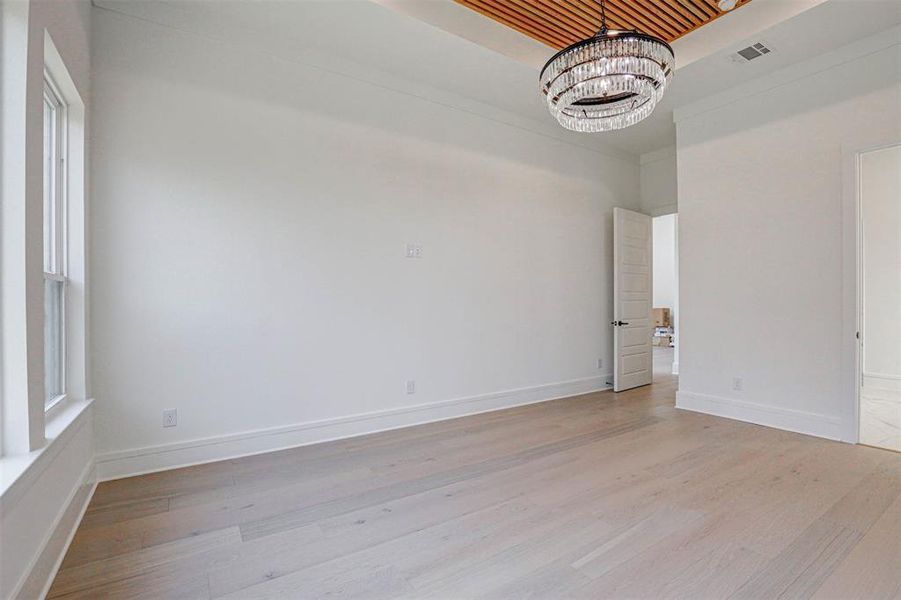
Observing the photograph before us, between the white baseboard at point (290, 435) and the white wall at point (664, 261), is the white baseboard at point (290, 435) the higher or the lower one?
the lower one

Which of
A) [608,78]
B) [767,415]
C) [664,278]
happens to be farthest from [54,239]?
[664,278]

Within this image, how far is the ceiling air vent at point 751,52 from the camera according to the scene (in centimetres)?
346

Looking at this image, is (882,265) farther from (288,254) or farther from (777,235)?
(288,254)

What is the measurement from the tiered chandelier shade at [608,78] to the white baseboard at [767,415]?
117 inches

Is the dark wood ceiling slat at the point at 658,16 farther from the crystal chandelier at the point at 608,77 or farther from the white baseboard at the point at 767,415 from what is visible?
the white baseboard at the point at 767,415

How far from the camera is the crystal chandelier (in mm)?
2338

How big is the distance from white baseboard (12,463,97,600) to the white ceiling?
9.71ft

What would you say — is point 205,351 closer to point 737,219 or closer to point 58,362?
point 58,362

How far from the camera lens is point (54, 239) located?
93.4 inches

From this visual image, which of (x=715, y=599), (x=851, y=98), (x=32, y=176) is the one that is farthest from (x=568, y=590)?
(x=851, y=98)

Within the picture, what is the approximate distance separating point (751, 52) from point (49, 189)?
5.02m

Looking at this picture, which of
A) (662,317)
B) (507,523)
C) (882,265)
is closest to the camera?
(507,523)

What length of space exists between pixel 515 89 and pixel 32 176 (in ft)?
12.1

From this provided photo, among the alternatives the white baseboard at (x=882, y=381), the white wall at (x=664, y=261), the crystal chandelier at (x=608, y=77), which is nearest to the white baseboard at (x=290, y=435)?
the crystal chandelier at (x=608, y=77)
